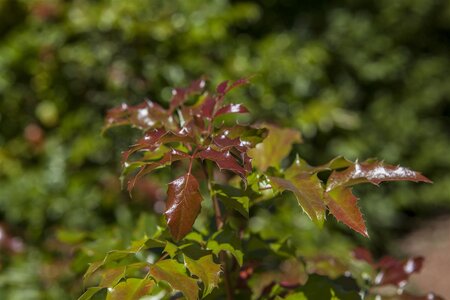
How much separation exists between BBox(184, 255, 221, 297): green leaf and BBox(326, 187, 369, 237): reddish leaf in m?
0.24

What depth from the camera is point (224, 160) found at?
1.21 m

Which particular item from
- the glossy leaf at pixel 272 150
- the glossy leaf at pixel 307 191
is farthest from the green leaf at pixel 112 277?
the glossy leaf at pixel 272 150

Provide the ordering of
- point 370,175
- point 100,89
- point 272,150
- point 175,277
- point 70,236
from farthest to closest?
point 100,89, point 70,236, point 272,150, point 370,175, point 175,277

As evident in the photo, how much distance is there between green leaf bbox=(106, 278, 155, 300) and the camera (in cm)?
120

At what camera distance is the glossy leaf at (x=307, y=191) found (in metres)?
1.22

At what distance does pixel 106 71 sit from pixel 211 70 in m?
0.53

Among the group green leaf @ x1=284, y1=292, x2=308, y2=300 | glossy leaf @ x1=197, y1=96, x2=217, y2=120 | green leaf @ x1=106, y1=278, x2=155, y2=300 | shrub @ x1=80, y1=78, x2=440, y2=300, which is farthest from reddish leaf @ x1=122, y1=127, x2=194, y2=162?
green leaf @ x1=284, y1=292, x2=308, y2=300

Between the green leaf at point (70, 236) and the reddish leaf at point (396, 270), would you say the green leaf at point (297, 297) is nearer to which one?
the reddish leaf at point (396, 270)

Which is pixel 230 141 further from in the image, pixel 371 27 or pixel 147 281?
pixel 371 27

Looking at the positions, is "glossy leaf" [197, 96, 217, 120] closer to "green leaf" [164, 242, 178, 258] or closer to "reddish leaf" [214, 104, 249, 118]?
"reddish leaf" [214, 104, 249, 118]

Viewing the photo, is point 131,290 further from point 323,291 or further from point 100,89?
point 100,89

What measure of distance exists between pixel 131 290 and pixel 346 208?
427mm

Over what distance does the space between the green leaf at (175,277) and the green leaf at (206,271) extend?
0.06ft

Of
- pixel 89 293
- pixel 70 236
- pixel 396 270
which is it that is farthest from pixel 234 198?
pixel 70 236
